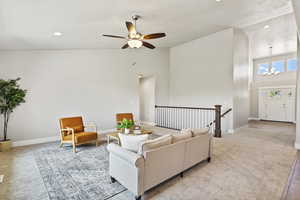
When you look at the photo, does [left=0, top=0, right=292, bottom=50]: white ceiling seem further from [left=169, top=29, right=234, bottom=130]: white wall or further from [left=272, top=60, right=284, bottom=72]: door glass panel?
[left=272, top=60, right=284, bottom=72]: door glass panel

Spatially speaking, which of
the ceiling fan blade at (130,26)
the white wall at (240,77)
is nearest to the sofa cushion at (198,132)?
the ceiling fan blade at (130,26)

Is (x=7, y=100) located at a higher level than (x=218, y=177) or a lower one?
higher

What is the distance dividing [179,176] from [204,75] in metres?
4.83

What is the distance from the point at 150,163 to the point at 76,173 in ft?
5.32

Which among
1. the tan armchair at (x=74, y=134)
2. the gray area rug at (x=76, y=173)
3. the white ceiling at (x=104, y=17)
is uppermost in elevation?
the white ceiling at (x=104, y=17)

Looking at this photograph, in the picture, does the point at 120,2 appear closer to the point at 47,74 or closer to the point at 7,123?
the point at 47,74

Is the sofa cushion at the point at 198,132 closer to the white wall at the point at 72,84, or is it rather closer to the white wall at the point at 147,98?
the white wall at the point at 72,84

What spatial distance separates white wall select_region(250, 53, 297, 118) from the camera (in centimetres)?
873

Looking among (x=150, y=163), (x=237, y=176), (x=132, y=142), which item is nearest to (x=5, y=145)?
(x=132, y=142)

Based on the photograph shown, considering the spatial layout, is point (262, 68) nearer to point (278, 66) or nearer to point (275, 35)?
point (278, 66)

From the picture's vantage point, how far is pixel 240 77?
20.7 feet

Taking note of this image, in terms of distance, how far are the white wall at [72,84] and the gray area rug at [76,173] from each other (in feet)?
4.23

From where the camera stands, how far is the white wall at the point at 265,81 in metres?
8.73

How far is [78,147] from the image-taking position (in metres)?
4.62
